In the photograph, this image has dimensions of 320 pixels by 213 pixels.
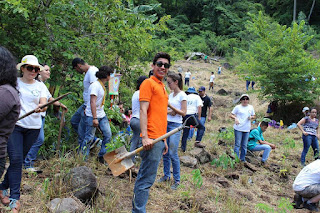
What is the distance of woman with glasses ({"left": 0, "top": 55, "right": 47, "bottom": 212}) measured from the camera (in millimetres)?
3004

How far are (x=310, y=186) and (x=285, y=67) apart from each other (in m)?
10.1

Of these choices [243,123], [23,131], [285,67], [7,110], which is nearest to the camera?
[7,110]

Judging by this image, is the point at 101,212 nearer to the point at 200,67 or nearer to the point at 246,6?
the point at 200,67

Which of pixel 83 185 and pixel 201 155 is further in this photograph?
pixel 201 155

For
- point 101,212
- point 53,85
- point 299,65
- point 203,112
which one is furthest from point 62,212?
point 299,65

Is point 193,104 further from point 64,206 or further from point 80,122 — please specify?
point 64,206

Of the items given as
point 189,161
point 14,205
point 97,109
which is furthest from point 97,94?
point 189,161

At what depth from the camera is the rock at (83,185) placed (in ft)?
11.9

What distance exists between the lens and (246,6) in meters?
41.2

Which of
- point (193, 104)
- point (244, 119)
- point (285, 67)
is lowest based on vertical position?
point (244, 119)

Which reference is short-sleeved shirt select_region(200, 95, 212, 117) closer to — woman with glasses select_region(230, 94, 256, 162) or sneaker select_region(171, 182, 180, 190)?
woman with glasses select_region(230, 94, 256, 162)

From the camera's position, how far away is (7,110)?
229cm

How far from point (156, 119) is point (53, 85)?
338 cm

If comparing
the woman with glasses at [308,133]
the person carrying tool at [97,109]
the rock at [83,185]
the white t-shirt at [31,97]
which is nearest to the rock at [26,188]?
the rock at [83,185]
